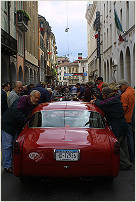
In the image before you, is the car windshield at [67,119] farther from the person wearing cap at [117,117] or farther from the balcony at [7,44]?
the balcony at [7,44]

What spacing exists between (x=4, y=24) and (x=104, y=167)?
20.6 meters

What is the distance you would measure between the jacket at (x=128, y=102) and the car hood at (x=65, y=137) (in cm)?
185

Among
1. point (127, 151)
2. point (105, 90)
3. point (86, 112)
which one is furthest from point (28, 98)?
point (127, 151)

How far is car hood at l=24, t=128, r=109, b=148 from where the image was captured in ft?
16.0

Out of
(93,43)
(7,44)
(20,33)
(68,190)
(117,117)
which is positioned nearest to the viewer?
(68,190)

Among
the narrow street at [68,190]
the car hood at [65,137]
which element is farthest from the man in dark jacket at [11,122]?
the car hood at [65,137]

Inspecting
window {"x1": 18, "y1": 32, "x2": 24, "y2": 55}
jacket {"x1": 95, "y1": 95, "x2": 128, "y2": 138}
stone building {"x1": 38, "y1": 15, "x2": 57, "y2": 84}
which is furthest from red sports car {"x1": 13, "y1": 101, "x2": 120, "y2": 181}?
stone building {"x1": 38, "y1": 15, "x2": 57, "y2": 84}

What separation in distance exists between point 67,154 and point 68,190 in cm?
69

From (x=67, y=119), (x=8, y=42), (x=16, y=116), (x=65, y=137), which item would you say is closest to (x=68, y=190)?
(x=65, y=137)

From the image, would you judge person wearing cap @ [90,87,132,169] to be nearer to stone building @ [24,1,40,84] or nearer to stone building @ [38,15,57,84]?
stone building @ [24,1,40,84]

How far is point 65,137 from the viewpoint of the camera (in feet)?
16.7

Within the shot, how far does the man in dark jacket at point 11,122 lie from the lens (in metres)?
6.05

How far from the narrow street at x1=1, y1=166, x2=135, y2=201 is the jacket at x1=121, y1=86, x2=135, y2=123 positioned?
1.97 meters

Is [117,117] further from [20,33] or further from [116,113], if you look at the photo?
[20,33]
